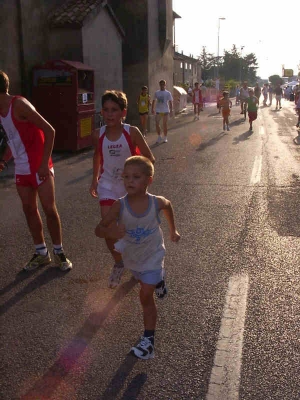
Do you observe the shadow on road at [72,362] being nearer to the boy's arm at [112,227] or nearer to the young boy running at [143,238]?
→ the young boy running at [143,238]

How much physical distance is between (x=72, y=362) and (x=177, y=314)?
1015 mm

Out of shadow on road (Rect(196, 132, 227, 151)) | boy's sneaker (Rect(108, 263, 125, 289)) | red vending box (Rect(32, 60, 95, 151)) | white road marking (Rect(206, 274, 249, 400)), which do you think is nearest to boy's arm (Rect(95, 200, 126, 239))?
boy's sneaker (Rect(108, 263, 125, 289))

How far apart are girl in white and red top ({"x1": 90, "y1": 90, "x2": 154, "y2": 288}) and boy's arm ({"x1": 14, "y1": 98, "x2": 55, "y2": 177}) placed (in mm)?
469

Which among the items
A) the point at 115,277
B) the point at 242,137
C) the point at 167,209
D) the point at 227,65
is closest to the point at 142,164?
the point at 167,209

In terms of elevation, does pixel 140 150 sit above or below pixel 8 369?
above

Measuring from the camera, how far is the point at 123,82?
23828mm

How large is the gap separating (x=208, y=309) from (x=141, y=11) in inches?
827

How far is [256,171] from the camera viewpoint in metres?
10.9

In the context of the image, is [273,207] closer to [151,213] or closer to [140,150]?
[140,150]

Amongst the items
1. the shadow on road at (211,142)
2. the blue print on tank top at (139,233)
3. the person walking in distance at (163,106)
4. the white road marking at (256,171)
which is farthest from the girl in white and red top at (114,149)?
the person walking in distance at (163,106)

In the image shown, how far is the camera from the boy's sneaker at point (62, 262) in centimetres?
510

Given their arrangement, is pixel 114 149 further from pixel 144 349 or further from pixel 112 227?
pixel 144 349

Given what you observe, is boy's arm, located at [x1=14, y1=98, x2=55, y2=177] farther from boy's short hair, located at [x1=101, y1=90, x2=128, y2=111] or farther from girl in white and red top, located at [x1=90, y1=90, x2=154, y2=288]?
boy's short hair, located at [x1=101, y1=90, x2=128, y2=111]

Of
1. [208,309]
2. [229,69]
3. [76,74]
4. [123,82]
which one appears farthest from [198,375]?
[229,69]
